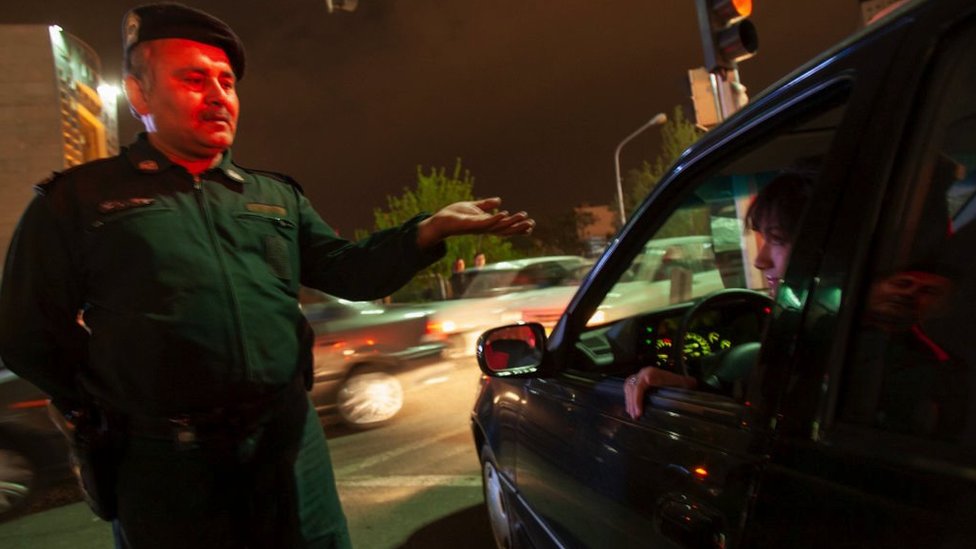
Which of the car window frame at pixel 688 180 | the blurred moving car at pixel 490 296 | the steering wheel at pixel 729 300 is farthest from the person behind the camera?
the blurred moving car at pixel 490 296

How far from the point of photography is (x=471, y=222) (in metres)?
1.77

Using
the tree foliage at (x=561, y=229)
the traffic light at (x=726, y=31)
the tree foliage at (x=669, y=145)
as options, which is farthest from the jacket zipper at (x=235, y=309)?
the tree foliage at (x=561, y=229)

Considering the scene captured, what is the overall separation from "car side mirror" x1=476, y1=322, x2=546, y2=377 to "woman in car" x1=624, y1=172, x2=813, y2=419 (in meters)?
0.58

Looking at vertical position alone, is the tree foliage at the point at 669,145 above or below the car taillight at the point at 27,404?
above

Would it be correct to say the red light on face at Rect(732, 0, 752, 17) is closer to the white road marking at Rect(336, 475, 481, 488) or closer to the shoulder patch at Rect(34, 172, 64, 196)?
the white road marking at Rect(336, 475, 481, 488)

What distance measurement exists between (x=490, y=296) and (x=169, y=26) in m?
7.50

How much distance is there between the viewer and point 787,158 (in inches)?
61.9

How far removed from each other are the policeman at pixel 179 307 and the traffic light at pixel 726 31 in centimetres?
470

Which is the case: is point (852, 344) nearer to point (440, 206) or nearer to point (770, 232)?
point (770, 232)

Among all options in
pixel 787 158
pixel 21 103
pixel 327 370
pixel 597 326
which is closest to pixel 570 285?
pixel 327 370

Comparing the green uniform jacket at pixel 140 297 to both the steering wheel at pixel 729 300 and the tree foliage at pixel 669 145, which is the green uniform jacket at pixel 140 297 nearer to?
the steering wheel at pixel 729 300

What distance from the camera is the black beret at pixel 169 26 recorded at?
1.75 metres

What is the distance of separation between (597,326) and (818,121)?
1.77 m

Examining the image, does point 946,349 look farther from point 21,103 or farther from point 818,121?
point 21,103
